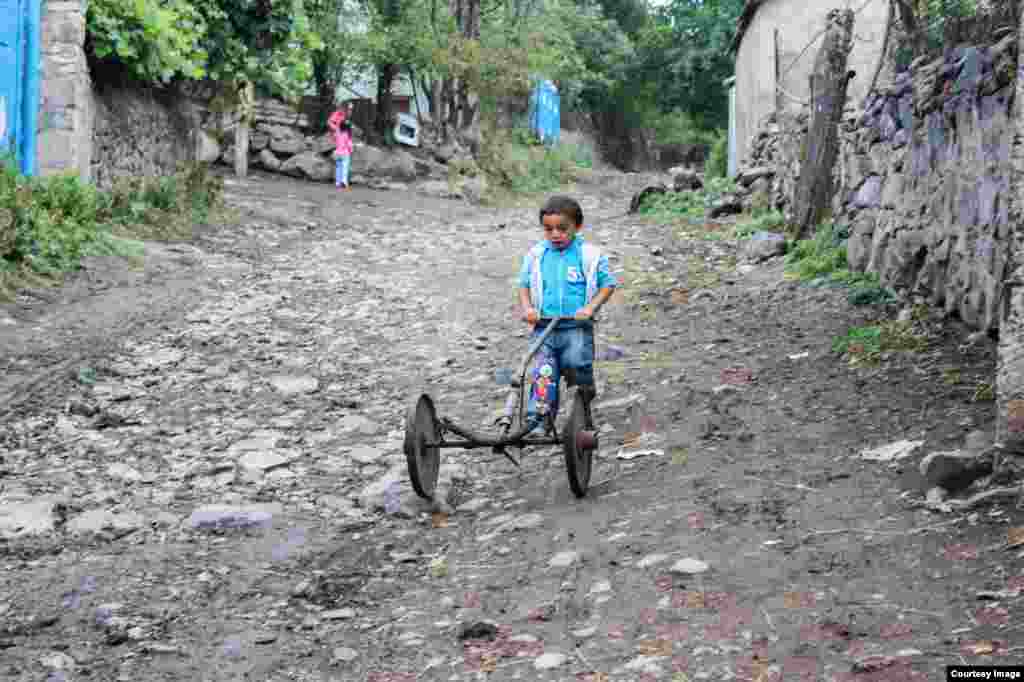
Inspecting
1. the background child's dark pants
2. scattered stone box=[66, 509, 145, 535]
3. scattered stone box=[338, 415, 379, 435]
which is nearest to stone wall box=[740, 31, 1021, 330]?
the background child's dark pants

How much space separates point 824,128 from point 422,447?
776cm

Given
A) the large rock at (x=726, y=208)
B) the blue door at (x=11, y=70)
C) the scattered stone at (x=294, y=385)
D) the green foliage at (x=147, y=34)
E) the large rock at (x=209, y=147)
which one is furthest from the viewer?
the large rock at (x=209, y=147)

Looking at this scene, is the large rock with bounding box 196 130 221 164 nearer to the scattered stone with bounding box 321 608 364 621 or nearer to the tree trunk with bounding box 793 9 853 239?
the tree trunk with bounding box 793 9 853 239

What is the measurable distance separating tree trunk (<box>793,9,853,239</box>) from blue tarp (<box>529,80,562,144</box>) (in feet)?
74.9

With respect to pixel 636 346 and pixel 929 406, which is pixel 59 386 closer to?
pixel 636 346

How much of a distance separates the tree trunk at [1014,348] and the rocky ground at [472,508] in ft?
1.04

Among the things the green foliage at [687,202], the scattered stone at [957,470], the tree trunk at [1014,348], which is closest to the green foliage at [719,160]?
the green foliage at [687,202]

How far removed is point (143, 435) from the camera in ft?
22.3

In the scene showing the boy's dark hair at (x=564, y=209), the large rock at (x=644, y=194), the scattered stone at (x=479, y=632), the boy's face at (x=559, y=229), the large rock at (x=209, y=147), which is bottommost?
the scattered stone at (x=479, y=632)

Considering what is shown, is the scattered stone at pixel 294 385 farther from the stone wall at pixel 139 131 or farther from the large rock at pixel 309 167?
the large rock at pixel 309 167

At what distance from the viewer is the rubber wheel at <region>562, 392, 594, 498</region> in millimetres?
4898

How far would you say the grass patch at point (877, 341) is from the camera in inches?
270

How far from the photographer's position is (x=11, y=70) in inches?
458

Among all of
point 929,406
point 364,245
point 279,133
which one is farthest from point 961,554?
point 279,133
